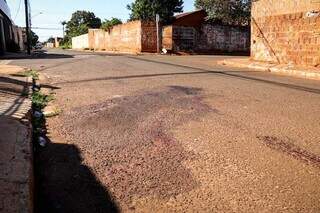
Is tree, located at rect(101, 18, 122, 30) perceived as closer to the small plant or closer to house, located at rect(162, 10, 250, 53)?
house, located at rect(162, 10, 250, 53)

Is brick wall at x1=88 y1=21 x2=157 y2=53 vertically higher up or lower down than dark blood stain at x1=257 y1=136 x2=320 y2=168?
higher up

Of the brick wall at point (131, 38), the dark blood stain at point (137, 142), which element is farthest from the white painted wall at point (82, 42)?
the dark blood stain at point (137, 142)

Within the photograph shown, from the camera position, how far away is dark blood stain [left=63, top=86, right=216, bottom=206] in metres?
3.54

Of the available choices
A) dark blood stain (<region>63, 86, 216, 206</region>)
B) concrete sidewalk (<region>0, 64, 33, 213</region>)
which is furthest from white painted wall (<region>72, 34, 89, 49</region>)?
concrete sidewalk (<region>0, 64, 33, 213</region>)

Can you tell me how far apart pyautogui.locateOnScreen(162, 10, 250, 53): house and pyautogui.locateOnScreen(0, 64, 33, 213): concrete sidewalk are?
96.4ft

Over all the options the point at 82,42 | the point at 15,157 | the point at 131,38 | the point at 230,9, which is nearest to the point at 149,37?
the point at 131,38

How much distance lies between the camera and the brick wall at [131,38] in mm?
36031

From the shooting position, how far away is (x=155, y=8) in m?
40.5

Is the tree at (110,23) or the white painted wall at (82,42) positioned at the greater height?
the tree at (110,23)

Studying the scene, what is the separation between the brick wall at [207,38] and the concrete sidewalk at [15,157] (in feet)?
96.2

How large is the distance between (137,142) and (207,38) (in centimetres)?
3334

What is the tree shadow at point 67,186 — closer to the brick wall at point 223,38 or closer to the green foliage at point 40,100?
the green foliage at point 40,100

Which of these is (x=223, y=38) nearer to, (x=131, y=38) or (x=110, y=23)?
(x=131, y=38)

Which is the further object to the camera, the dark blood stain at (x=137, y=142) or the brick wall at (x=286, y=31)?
the brick wall at (x=286, y=31)
